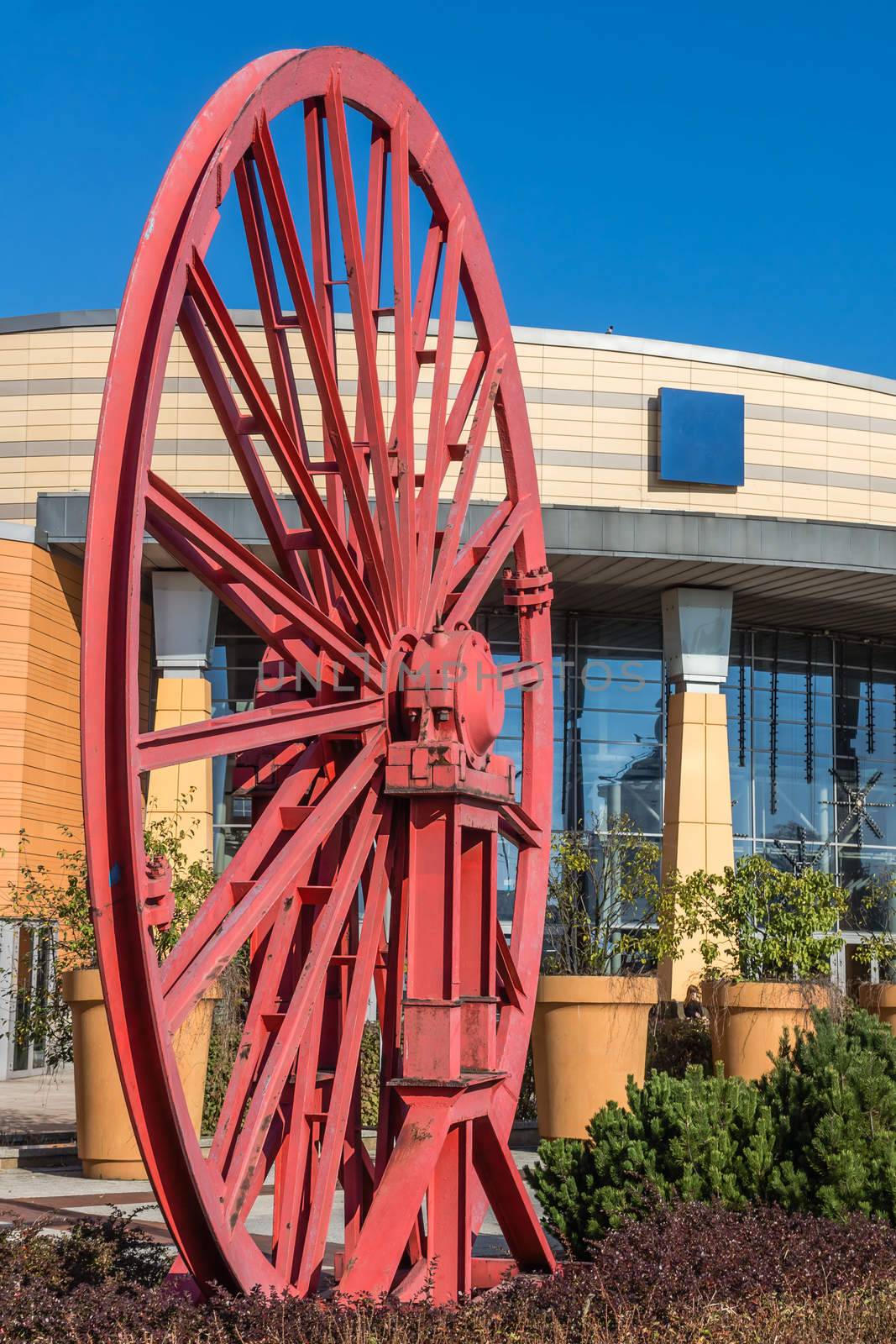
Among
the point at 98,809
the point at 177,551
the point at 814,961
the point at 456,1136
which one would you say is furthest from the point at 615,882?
the point at 98,809

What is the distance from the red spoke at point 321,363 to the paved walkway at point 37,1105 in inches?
429

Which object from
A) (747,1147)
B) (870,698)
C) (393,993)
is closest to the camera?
(393,993)

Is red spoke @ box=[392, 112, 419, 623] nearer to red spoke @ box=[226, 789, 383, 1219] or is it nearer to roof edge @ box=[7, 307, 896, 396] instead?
red spoke @ box=[226, 789, 383, 1219]

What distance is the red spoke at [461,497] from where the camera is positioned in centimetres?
833

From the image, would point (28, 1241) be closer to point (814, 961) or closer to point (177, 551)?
point (177, 551)

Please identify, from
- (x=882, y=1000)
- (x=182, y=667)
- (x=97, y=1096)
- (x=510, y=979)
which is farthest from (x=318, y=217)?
(x=182, y=667)

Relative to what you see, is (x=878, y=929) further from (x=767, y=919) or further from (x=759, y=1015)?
(x=759, y=1015)

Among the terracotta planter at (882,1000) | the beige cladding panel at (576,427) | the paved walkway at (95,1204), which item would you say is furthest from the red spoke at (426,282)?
the beige cladding panel at (576,427)

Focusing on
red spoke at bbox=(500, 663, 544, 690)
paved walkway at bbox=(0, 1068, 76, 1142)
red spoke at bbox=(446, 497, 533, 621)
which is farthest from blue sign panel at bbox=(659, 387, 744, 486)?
red spoke at bbox=(500, 663, 544, 690)

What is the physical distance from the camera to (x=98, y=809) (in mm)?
4977

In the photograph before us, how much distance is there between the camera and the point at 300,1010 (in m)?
6.34

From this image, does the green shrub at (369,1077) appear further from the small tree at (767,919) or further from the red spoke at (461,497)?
the red spoke at (461,497)

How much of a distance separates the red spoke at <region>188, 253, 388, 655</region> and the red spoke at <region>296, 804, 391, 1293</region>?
3.32ft

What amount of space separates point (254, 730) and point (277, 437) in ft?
4.27
